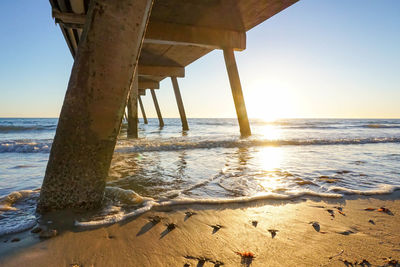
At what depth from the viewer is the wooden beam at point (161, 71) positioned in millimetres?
11054

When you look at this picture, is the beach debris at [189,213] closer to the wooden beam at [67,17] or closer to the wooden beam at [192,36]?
the wooden beam at [192,36]

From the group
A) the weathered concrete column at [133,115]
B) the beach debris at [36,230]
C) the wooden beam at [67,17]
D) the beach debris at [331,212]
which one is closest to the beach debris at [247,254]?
the beach debris at [331,212]

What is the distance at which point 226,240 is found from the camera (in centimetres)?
131

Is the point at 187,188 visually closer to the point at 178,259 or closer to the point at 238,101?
the point at 178,259

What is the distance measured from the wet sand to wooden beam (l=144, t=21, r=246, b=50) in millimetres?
5984

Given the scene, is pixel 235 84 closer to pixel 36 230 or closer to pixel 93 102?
pixel 93 102

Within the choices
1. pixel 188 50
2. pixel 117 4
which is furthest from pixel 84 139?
pixel 188 50

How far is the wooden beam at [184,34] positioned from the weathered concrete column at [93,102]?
5359 mm

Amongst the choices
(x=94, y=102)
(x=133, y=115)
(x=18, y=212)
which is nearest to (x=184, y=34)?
(x=133, y=115)

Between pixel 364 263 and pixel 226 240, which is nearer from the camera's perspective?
pixel 364 263

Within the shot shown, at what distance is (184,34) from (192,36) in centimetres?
25

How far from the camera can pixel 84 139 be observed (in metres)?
1.59

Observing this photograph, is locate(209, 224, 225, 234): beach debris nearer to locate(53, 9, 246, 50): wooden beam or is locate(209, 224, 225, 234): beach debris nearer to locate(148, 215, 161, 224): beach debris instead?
locate(148, 215, 161, 224): beach debris

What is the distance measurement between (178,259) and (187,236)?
0.80 feet
